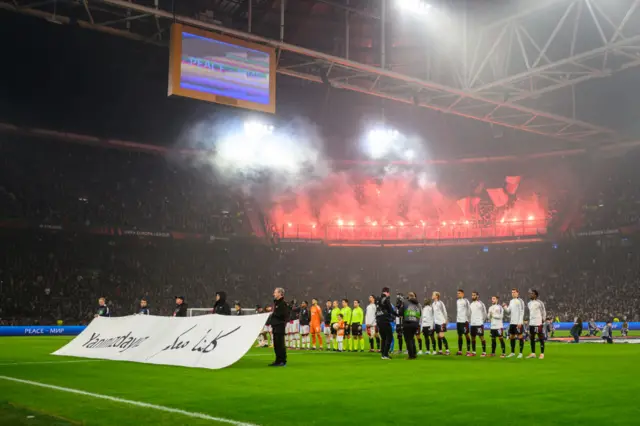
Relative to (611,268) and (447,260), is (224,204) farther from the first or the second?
(611,268)

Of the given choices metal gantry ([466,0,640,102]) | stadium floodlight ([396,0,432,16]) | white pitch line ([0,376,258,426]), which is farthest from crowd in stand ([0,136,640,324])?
white pitch line ([0,376,258,426])

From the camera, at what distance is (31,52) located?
39281 millimetres

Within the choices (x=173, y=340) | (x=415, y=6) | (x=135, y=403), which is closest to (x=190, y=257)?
(x=415, y=6)

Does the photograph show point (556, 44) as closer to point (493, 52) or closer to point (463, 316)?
point (493, 52)

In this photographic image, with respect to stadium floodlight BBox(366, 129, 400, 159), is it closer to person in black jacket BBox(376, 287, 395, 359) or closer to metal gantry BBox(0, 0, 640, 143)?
metal gantry BBox(0, 0, 640, 143)

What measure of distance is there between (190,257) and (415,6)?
27591 millimetres

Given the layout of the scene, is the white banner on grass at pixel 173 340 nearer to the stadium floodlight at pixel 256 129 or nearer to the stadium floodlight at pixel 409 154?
the stadium floodlight at pixel 256 129

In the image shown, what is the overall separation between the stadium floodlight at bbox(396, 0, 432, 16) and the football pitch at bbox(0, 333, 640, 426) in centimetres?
1666

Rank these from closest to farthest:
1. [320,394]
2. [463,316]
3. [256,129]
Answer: [320,394]
[463,316]
[256,129]

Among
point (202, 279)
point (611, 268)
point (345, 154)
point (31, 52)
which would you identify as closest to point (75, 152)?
point (31, 52)

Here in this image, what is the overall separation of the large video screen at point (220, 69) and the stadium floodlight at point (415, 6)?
592cm

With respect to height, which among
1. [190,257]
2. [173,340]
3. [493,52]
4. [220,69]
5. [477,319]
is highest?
[493,52]

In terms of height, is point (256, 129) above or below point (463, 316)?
above

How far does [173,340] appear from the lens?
1525cm
